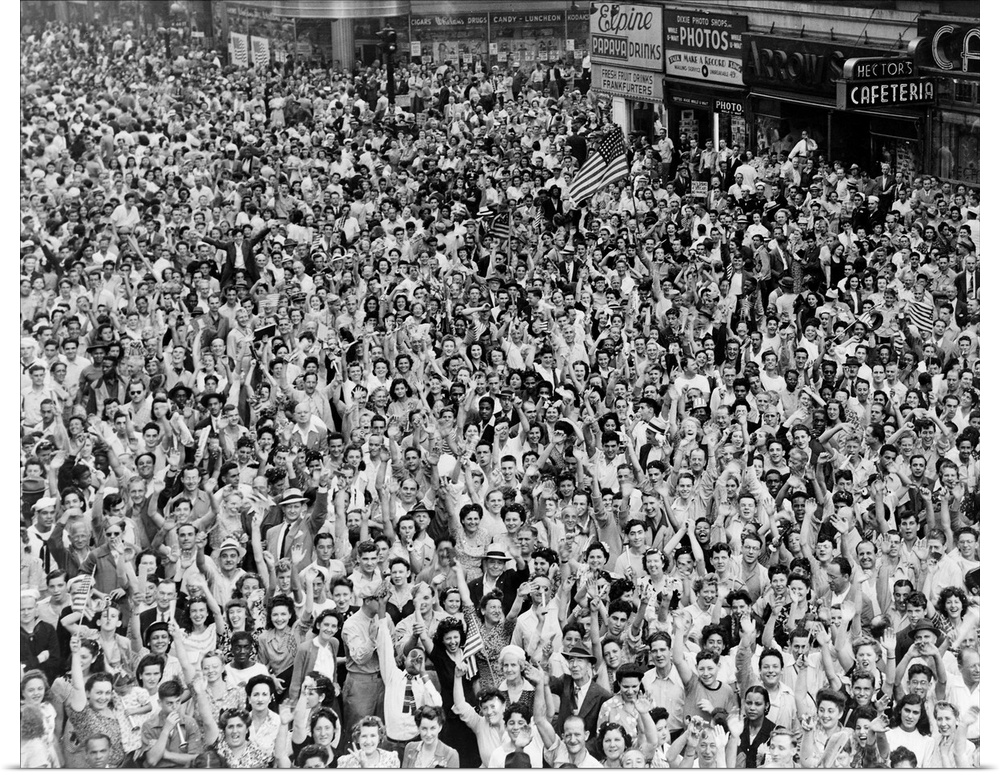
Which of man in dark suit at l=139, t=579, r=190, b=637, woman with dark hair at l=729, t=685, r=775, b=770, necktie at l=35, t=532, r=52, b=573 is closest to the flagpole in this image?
necktie at l=35, t=532, r=52, b=573

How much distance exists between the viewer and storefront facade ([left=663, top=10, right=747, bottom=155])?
2580 cm

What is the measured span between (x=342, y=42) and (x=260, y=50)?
123 cm

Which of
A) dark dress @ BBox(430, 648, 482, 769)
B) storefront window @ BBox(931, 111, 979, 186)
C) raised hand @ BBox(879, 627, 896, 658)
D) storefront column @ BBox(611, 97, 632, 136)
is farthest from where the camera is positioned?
storefront column @ BBox(611, 97, 632, 136)

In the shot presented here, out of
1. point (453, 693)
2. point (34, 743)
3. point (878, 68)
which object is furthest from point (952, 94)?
point (34, 743)

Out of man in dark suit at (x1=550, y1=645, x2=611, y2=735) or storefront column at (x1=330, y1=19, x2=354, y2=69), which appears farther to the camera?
storefront column at (x1=330, y1=19, x2=354, y2=69)

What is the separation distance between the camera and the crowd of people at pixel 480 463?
13398 mm

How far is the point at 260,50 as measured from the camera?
25.3 m

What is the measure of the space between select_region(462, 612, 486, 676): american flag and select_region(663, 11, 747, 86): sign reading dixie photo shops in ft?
46.5

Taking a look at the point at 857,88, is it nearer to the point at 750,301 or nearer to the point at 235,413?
the point at 750,301

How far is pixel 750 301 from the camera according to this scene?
1956cm

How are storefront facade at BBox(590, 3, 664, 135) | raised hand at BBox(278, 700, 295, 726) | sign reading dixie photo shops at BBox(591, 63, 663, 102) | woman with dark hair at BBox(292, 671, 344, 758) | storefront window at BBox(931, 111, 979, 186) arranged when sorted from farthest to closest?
sign reading dixie photo shops at BBox(591, 63, 663, 102)
storefront facade at BBox(590, 3, 664, 135)
storefront window at BBox(931, 111, 979, 186)
raised hand at BBox(278, 700, 295, 726)
woman with dark hair at BBox(292, 671, 344, 758)

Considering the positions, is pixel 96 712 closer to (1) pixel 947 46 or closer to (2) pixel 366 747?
(2) pixel 366 747

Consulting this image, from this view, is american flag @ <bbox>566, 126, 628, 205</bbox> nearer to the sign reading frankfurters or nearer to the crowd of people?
the crowd of people
